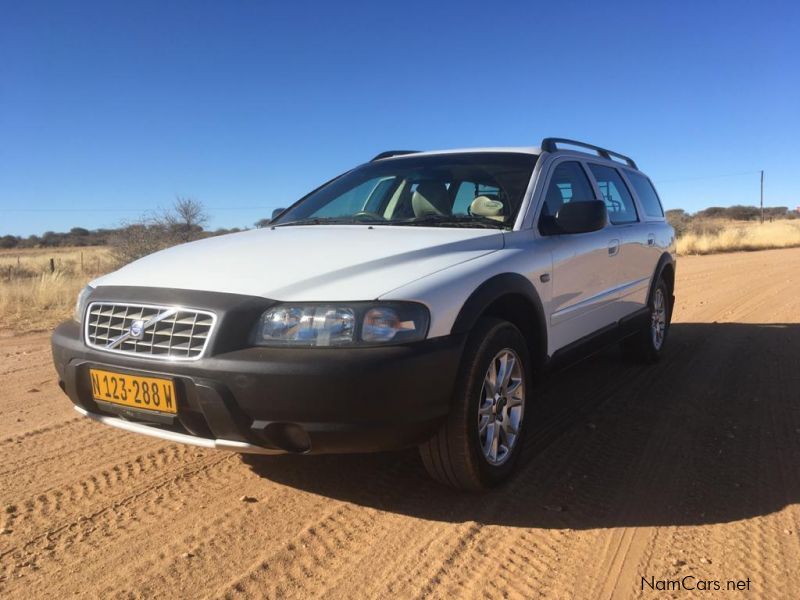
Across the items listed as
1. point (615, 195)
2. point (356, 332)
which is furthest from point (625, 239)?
point (356, 332)

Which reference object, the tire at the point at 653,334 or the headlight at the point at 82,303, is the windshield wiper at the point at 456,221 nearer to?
the headlight at the point at 82,303

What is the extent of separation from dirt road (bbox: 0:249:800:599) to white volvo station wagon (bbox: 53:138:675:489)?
374 millimetres

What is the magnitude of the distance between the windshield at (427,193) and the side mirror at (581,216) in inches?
10.8

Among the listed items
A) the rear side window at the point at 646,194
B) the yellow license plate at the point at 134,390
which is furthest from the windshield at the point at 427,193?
the rear side window at the point at 646,194

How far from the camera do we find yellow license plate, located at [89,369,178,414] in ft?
8.20

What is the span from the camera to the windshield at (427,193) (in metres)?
3.64

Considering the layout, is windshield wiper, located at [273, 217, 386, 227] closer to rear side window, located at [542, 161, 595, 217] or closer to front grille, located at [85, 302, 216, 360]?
rear side window, located at [542, 161, 595, 217]

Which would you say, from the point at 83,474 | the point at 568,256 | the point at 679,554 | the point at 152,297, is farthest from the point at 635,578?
the point at 83,474

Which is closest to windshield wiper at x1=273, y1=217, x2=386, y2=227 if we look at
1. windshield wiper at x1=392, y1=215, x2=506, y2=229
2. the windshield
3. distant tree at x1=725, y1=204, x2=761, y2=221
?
the windshield

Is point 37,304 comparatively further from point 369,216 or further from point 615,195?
point 615,195

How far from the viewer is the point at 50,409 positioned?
14.3ft

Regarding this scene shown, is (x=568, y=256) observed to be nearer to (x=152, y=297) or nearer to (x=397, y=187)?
(x=397, y=187)

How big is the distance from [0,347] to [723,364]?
292 inches

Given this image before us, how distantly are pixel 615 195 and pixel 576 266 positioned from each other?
1.49 m
